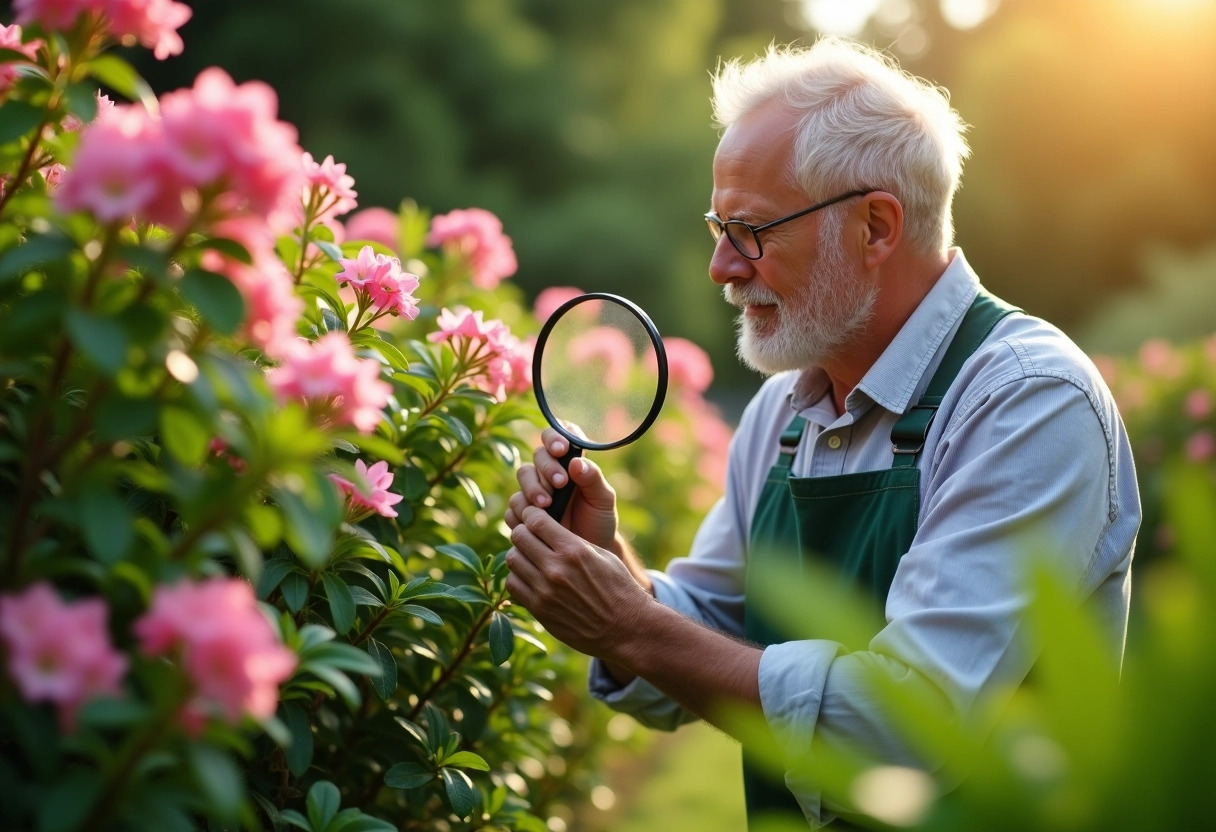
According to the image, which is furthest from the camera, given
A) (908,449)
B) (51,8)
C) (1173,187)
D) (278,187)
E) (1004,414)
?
(1173,187)

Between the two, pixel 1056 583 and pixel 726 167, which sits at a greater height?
pixel 726 167

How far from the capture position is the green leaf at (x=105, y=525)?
1062 mm

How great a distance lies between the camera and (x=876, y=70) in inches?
100

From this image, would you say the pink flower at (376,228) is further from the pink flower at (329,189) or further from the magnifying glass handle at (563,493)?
the magnifying glass handle at (563,493)

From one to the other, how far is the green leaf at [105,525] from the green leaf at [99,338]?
0.49ft

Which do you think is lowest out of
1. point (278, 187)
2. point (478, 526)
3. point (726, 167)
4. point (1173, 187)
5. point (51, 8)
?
point (478, 526)

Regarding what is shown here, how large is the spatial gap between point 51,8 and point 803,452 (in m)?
1.80

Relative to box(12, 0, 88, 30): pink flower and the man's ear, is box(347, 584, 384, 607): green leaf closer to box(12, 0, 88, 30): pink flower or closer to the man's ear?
box(12, 0, 88, 30): pink flower

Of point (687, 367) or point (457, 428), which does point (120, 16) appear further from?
point (687, 367)

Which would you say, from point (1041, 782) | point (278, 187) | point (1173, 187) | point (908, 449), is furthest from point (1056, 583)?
point (1173, 187)

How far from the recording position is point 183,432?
112 cm

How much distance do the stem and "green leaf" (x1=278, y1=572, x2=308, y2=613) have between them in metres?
0.46

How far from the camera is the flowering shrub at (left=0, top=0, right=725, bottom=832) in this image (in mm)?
1012

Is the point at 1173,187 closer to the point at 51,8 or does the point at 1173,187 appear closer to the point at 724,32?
the point at 724,32
